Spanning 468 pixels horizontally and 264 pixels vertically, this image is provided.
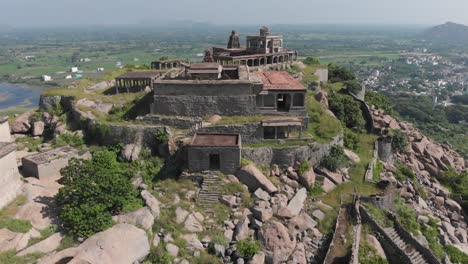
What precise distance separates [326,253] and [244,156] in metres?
8.01

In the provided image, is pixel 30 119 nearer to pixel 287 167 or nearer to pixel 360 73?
pixel 287 167

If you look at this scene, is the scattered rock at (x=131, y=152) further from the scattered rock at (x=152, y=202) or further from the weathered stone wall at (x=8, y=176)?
the weathered stone wall at (x=8, y=176)

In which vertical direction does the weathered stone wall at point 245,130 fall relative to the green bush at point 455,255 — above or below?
above

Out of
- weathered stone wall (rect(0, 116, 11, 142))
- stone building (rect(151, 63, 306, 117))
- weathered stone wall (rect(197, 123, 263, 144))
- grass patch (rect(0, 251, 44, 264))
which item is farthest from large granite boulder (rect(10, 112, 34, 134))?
grass patch (rect(0, 251, 44, 264))

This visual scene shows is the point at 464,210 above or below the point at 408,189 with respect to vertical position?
below

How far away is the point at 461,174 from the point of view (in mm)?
35031

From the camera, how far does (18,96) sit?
104750 millimetres

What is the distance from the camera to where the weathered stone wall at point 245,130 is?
26188 millimetres

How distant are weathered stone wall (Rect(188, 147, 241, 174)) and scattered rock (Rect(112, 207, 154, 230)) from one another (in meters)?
4.44

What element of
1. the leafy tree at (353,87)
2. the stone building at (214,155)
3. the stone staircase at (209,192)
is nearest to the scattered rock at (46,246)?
the stone staircase at (209,192)

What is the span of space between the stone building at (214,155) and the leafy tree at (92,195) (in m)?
4.13

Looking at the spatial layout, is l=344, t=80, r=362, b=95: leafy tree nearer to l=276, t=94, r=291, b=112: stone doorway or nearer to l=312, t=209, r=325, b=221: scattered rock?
l=276, t=94, r=291, b=112: stone doorway

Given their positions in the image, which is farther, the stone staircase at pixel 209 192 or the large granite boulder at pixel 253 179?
the large granite boulder at pixel 253 179

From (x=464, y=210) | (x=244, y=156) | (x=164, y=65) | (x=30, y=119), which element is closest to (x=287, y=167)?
(x=244, y=156)
